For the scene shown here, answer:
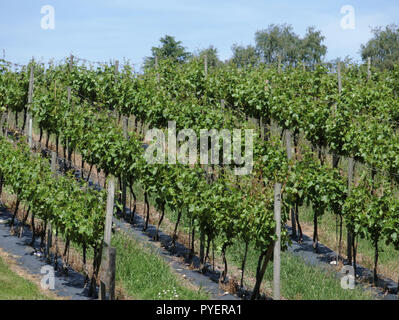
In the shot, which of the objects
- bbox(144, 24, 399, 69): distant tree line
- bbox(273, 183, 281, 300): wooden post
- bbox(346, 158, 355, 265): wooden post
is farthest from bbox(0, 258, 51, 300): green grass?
bbox(144, 24, 399, 69): distant tree line

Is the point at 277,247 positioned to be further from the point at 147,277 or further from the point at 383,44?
the point at 383,44

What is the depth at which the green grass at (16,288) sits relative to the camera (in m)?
9.68

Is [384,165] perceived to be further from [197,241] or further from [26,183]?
[26,183]

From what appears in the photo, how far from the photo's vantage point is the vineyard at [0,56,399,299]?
10.5 metres

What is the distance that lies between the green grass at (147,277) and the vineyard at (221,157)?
0.67 meters

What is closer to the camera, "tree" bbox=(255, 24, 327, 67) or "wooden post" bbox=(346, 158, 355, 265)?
"wooden post" bbox=(346, 158, 355, 265)

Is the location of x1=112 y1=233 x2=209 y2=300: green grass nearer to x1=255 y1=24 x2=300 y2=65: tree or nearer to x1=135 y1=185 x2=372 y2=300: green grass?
x1=135 y1=185 x2=372 y2=300: green grass

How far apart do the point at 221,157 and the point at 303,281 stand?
12.8 feet

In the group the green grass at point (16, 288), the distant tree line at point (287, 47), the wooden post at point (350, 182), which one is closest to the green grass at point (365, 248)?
the wooden post at point (350, 182)

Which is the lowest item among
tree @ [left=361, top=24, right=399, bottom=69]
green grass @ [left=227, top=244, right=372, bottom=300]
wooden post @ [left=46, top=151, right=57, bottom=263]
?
green grass @ [left=227, top=244, right=372, bottom=300]

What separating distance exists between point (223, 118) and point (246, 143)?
172cm

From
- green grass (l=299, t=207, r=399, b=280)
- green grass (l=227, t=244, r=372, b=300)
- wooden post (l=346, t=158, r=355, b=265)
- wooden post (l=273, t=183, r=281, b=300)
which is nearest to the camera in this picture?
wooden post (l=273, t=183, r=281, b=300)

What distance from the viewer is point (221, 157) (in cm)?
1366

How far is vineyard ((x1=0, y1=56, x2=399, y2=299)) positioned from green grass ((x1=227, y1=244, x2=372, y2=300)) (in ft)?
1.10
